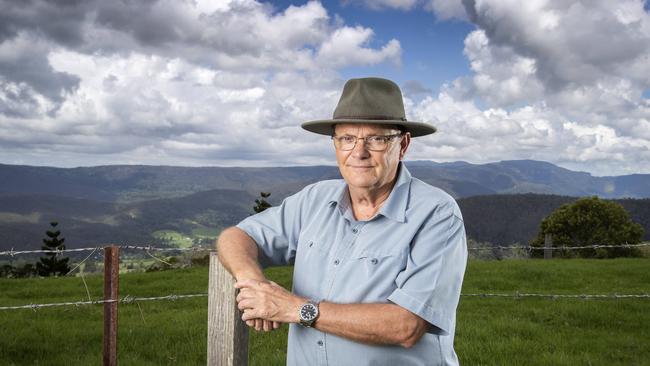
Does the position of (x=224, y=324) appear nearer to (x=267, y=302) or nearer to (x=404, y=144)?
(x=267, y=302)

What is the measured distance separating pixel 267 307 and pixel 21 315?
32.9ft

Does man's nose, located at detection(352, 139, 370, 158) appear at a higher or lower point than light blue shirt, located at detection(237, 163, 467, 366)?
higher

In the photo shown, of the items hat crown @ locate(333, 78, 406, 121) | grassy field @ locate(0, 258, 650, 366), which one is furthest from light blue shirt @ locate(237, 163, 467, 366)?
grassy field @ locate(0, 258, 650, 366)

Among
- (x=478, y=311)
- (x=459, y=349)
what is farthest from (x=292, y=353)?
(x=478, y=311)

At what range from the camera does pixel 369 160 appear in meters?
2.97

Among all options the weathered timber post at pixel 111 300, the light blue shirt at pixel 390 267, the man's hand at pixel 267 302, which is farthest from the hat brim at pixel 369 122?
the weathered timber post at pixel 111 300

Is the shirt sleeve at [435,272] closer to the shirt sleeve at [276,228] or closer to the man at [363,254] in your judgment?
the man at [363,254]

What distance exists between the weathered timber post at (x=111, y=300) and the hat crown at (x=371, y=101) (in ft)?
11.8

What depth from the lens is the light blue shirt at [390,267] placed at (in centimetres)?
255

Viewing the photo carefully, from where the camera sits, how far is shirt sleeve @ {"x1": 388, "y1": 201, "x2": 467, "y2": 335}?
8.21 feet

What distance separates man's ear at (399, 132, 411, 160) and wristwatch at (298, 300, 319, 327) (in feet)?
3.23

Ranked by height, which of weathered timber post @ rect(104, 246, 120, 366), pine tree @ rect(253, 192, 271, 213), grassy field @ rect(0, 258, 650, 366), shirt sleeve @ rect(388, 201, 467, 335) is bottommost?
pine tree @ rect(253, 192, 271, 213)

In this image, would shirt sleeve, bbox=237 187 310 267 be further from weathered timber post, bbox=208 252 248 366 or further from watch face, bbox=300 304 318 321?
watch face, bbox=300 304 318 321

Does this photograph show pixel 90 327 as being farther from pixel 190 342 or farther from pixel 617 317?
pixel 617 317
